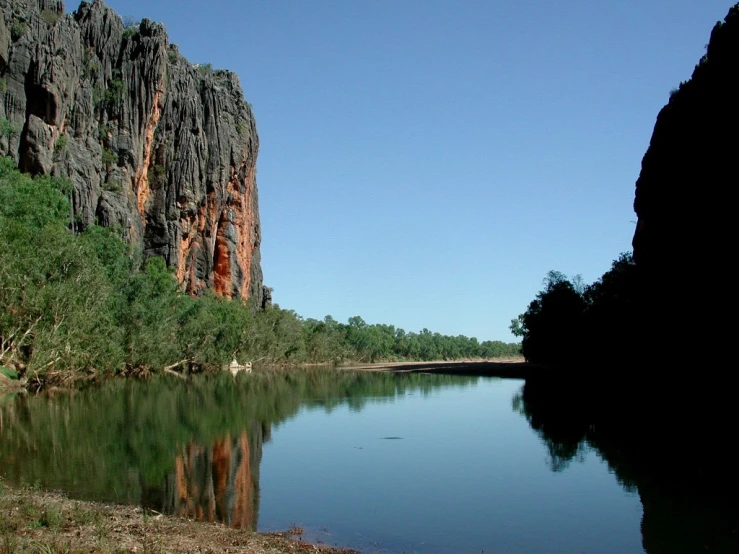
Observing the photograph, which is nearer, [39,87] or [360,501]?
[360,501]

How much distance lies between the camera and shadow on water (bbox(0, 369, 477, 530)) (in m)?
15.3

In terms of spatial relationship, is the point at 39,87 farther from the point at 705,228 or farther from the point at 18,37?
the point at 705,228

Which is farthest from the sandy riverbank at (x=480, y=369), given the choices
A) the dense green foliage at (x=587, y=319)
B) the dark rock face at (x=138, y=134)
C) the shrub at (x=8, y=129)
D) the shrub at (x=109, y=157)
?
the shrub at (x=8, y=129)

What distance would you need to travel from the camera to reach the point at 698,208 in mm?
46750

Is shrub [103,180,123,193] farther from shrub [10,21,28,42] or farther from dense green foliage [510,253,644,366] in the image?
dense green foliage [510,253,644,366]

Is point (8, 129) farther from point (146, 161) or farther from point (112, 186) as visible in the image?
point (146, 161)

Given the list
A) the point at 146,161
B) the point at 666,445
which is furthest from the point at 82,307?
the point at 146,161

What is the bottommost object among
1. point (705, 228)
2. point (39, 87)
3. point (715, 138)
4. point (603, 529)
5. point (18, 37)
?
point (603, 529)

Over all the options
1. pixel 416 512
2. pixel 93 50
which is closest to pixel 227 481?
pixel 416 512

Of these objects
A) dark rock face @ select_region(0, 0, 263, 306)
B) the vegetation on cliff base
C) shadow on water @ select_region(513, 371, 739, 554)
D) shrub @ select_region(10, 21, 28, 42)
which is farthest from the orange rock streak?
shadow on water @ select_region(513, 371, 739, 554)

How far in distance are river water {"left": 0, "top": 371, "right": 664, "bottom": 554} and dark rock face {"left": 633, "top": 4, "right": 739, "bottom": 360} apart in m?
16.3

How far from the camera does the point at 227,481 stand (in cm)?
1742

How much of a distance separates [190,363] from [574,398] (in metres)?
55.7

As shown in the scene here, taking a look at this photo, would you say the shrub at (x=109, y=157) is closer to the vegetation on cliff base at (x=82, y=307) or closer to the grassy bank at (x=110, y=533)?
the vegetation on cliff base at (x=82, y=307)
